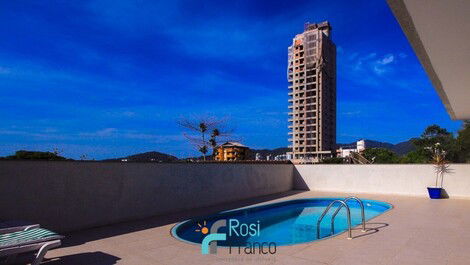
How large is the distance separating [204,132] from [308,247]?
59.9 feet

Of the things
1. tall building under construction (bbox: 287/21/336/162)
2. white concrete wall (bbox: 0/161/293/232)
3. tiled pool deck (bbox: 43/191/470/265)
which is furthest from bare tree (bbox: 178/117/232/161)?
tall building under construction (bbox: 287/21/336/162)

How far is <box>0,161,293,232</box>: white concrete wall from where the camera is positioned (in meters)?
5.43

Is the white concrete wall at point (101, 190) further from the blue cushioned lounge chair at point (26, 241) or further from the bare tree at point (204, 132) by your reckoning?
the bare tree at point (204, 132)

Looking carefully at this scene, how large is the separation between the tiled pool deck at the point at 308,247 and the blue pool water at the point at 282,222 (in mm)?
572

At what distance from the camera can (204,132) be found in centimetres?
2266

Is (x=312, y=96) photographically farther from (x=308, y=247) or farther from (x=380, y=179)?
(x=308, y=247)

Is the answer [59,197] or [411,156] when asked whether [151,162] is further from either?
[411,156]

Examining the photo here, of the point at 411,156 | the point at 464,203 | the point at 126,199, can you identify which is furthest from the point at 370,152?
the point at 126,199

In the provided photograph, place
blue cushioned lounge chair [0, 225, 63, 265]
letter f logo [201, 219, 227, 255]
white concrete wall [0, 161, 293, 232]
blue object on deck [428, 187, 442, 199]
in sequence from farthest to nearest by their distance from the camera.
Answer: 1. blue object on deck [428, 187, 442, 199]
2. white concrete wall [0, 161, 293, 232]
3. letter f logo [201, 219, 227, 255]
4. blue cushioned lounge chair [0, 225, 63, 265]

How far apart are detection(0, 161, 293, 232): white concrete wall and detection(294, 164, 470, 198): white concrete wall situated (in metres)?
4.90

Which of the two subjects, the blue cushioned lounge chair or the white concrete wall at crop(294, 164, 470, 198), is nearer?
the blue cushioned lounge chair

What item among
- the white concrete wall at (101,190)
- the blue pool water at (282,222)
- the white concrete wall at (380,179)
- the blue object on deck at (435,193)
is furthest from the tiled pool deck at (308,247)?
the white concrete wall at (380,179)

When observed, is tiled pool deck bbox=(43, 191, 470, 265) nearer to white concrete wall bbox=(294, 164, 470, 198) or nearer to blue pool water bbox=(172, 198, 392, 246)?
blue pool water bbox=(172, 198, 392, 246)

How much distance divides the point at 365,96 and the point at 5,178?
51.1m
